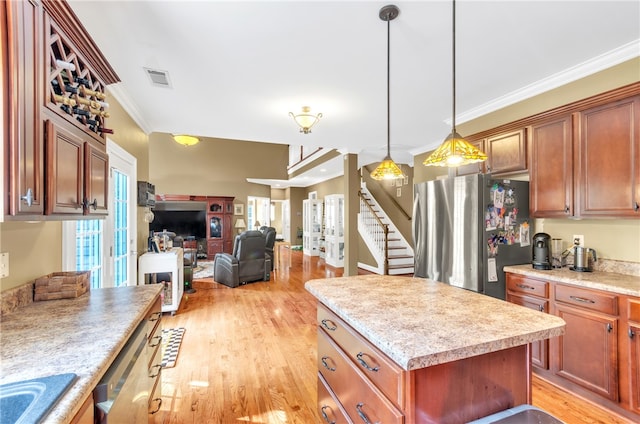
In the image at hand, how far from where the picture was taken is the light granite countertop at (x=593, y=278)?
6.45 feet

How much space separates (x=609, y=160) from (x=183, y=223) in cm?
945

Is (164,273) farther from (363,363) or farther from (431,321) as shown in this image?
(431,321)

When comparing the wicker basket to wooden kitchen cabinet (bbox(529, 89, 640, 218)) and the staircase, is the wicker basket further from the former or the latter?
the staircase

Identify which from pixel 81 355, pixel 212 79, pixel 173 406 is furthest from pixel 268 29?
pixel 173 406

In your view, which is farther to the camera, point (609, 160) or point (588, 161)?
point (588, 161)

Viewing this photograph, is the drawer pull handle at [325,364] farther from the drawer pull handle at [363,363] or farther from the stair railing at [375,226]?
the stair railing at [375,226]

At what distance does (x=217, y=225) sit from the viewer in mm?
9148

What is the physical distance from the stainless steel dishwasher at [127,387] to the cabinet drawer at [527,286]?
286 cm

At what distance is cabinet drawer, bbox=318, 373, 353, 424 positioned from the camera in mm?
1518

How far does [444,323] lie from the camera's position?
A: 128 cm

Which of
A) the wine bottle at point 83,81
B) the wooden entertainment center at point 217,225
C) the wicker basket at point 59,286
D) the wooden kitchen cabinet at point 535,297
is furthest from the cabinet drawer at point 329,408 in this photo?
the wooden entertainment center at point 217,225

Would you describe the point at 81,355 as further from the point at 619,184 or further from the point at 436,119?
the point at 436,119

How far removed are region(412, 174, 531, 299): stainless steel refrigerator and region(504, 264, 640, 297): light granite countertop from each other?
216 millimetres

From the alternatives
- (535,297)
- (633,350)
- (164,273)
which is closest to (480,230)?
(535,297)
